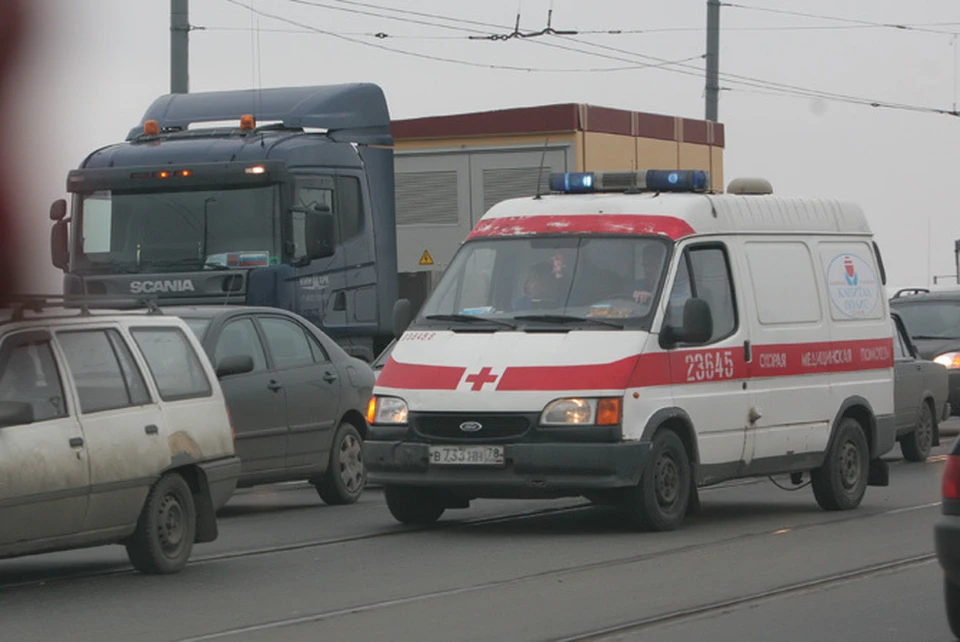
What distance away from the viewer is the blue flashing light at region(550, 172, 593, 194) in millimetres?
12555

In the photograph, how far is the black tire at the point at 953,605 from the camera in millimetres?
6406

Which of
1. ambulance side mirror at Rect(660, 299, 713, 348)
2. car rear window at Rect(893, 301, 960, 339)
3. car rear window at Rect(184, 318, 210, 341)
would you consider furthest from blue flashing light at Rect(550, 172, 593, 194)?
car rear window at Rect(893, 301, 960, 339)

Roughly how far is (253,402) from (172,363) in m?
3.29

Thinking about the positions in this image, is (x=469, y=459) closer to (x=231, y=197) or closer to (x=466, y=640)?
(x=466, y=640)

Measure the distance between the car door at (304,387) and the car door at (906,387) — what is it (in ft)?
23.2

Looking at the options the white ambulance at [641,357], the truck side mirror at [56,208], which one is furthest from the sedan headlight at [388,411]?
the truck side mirror at [56,208]

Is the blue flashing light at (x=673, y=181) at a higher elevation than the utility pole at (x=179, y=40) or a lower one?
higher

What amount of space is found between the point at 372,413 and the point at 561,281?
161 cm

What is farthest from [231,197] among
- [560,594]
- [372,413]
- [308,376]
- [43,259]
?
[43,259]

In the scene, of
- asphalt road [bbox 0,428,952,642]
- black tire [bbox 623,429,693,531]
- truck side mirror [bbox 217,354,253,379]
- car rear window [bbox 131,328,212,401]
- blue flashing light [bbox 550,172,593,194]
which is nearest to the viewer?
asphalt road [bbox 0,428,952,642]

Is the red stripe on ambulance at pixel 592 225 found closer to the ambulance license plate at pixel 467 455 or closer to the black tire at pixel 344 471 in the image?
the ambulance license plate at pixel 467 455

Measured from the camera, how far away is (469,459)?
10.9 m

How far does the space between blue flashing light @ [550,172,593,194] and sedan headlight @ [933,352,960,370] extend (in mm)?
11652

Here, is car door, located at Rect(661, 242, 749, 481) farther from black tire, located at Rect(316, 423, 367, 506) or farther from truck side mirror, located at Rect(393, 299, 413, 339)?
black tire, located at Rect(316, 423, 367, 506)
